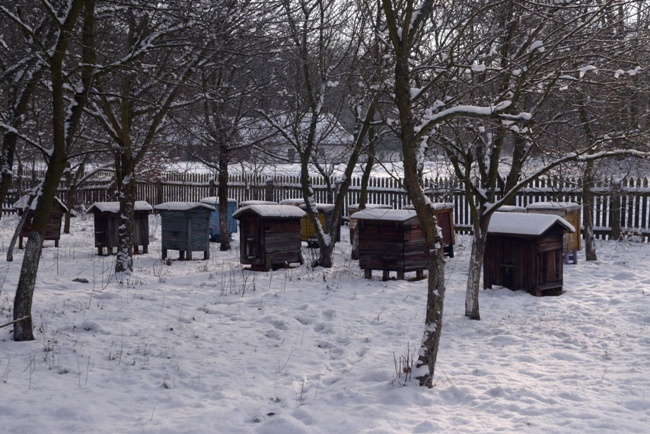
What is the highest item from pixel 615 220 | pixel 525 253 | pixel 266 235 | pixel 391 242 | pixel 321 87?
pixel 321 87

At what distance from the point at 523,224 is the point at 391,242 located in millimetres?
2226

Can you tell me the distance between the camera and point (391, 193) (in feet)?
67.2

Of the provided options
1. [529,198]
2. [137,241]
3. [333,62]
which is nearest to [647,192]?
[529,198]

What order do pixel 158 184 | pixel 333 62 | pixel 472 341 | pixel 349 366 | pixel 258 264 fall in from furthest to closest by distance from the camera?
pixel 158 184 → pixel 333 62 → pixel 258 264 → pixel 472 341 → pixel 349 366

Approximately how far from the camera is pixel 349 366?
6332 mm

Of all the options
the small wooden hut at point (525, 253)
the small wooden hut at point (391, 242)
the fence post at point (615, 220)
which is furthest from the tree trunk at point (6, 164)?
the fence post at point (615, 220)

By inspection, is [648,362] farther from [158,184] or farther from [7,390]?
[158,184]

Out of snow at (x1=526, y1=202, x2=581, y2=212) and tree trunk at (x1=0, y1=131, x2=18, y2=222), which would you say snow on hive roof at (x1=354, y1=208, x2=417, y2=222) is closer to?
snow at (x1=526, y1=202, x2=581, y2=212)

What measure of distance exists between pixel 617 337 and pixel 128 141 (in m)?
7.69

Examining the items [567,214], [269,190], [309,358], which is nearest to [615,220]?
[567,214]

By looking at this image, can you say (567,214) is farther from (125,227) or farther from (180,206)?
(125,227)

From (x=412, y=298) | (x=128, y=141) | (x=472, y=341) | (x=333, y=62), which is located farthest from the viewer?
(x=333, y=62)

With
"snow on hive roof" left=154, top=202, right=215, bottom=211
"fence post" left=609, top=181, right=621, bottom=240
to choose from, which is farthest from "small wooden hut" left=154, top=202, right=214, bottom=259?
"fence post" left=609, top=181, right=621, bottom=240

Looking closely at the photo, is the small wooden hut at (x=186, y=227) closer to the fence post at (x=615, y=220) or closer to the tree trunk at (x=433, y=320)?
the tree trunk at (x=433, y=320)
